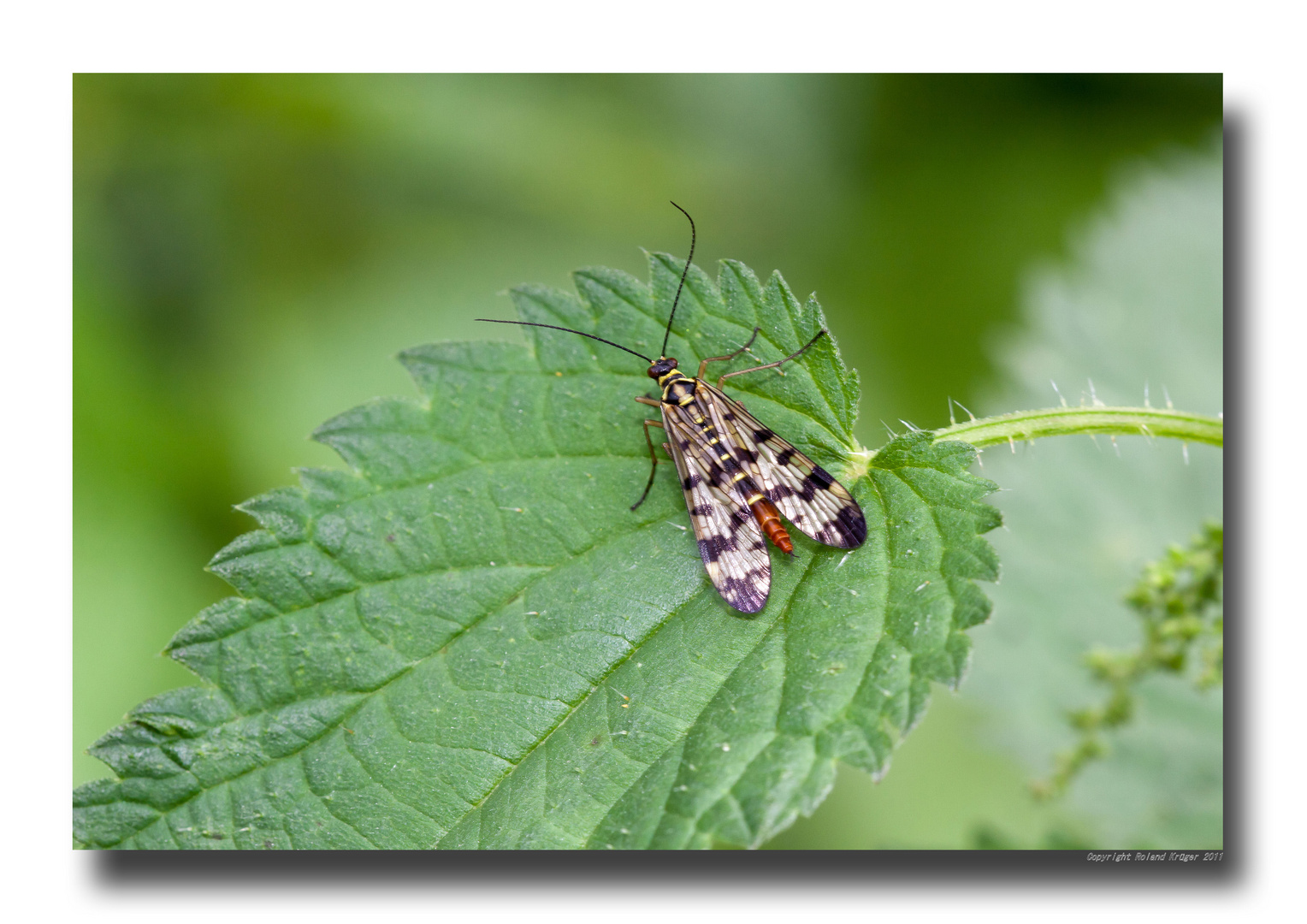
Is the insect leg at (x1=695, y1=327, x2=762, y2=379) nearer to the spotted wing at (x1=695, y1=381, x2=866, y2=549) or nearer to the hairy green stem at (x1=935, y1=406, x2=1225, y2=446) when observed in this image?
the spotted wing at (x1=695, y1=381, x2=866, y2=549)

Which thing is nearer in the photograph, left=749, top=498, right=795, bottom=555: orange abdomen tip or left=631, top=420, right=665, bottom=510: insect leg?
left=749, top=498, right=795, bottom=555: orange abdomen tip

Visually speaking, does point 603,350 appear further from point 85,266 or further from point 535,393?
point 85,266

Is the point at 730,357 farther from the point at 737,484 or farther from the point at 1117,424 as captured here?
the point at 1117,424

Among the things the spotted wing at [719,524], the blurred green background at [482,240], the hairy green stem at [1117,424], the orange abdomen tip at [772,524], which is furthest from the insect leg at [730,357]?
the blurred green background at [482,240]

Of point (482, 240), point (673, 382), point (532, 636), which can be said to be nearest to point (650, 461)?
point (673, 382)

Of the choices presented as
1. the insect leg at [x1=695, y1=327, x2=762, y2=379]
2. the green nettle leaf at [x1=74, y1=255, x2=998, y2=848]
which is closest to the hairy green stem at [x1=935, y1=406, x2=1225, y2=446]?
the green nettle leaf at [x1=74, y1=255, x2=998, y2=848]
